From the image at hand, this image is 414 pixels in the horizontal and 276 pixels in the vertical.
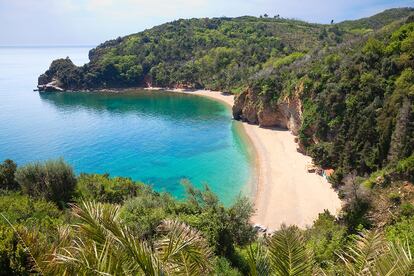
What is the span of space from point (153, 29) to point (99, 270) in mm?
137054

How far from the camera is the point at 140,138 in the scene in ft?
173

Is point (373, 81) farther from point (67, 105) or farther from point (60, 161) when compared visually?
point (67, 105)

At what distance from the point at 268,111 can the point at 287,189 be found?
71.0 ft

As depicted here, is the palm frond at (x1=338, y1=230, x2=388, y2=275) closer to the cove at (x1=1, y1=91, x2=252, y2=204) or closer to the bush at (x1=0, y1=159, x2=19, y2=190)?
the cove at (x1=1, y1=91, x2=252, y2=204)

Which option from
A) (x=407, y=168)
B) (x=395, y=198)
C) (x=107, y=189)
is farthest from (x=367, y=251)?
(x=107, y=189)

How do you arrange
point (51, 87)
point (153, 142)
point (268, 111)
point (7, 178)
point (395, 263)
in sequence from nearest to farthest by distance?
point (395, 263), point (7, 178), point (153, 142), point (268, 111), point (51, 87)

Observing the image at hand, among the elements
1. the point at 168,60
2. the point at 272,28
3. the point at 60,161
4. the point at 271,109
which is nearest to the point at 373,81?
the point at 271,109

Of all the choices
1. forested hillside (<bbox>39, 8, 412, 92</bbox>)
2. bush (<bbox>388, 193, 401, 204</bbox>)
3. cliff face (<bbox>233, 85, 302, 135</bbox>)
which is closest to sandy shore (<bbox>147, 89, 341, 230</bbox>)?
cliff face (<bbox>233, 85, 302, 135</bbox>)

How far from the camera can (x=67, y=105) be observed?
81.9 meters

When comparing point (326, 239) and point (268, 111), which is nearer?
point (326, 239)

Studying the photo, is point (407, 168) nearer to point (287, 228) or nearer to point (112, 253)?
point (287, 228)

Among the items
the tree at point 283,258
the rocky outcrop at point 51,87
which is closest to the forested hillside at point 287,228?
the tree at point 283,258

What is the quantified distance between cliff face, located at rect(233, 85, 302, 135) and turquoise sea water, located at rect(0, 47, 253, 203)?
2.80 m

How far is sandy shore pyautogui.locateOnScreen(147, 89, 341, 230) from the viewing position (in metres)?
27.4
